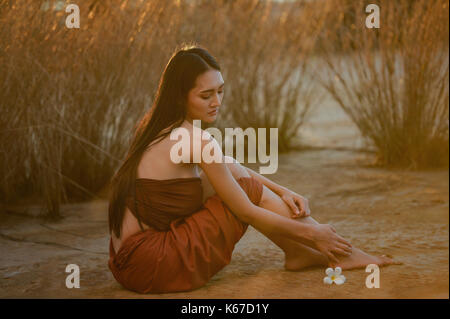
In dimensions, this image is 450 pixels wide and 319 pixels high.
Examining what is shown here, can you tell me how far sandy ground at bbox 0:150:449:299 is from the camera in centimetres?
211

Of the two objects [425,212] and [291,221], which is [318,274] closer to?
[291,221]

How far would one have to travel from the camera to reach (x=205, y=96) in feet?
6.88

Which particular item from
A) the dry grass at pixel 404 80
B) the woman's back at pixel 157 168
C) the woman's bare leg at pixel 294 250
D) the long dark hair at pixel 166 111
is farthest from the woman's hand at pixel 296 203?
the dry grass at pixel 404 80

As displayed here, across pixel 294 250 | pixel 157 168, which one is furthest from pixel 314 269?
pixel 157 168

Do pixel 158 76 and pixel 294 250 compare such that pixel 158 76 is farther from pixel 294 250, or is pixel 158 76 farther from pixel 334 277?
pixel 334 277

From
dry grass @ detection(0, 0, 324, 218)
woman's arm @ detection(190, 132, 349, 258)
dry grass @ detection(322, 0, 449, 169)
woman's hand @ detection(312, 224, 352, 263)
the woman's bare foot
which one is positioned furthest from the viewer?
dry grass @ detection(322, 0, 449, 169)

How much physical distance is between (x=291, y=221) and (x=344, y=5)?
2.64 m

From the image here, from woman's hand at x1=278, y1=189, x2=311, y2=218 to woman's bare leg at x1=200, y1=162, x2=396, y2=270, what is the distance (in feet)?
0.06

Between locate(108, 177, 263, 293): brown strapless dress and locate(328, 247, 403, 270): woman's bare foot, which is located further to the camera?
locate(328, 247, 403, 270): woman's bare foot

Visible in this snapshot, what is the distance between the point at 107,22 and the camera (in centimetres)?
325

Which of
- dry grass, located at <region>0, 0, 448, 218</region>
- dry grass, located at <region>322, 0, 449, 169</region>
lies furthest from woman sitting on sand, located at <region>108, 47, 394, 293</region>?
dry grass, located at <region>322, 0, 449, 169</region>

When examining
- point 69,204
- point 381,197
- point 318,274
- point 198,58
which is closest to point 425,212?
point 381,197

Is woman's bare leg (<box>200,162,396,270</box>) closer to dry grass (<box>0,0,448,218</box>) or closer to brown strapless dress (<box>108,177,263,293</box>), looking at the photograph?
brown strapless dress (<box>108,177,263,293</box>)

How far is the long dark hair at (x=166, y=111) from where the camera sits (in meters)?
2.07
